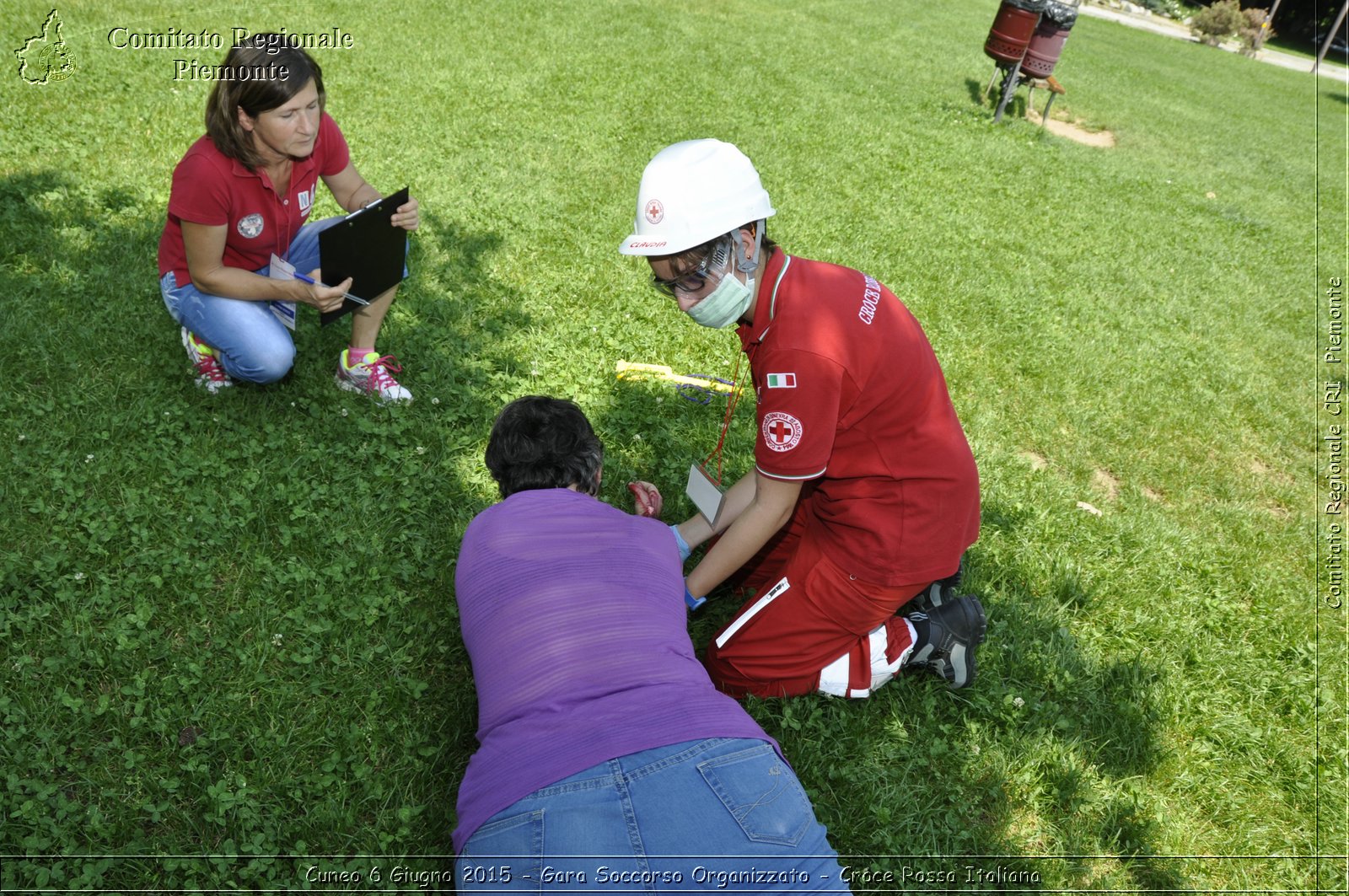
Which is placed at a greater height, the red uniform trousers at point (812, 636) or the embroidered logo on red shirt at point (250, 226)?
the embroidered logo on red shirt at point (250, 226)

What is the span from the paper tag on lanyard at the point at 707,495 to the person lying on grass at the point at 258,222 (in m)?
1.69

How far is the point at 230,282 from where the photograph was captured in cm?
376

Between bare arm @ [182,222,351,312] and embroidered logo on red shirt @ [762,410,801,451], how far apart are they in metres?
2.17

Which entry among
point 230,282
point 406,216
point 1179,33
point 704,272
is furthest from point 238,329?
point 1179,33

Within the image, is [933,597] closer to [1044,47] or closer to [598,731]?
[598,731]

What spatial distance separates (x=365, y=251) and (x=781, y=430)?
228cm

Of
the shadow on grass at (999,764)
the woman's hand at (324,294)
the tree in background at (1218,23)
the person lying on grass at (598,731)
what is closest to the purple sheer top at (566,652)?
the person lying on grass at (598,731)

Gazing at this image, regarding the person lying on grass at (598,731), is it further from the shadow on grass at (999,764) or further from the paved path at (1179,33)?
the paved path at (1179,33)

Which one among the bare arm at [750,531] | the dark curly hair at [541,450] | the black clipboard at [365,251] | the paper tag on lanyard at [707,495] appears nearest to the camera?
the dark curly hair at [541,450]

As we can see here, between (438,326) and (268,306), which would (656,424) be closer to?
(438,326)

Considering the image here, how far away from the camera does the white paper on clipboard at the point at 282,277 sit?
391cm

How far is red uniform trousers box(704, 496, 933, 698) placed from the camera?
10.0 feet

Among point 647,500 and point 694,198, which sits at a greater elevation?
point 694,198

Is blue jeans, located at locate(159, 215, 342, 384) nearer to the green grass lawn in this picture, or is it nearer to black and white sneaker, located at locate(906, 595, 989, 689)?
the green grass lawn
